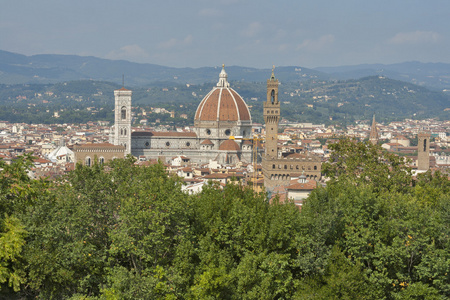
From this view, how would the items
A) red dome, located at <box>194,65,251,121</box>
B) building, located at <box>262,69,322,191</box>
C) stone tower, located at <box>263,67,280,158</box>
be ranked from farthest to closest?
red dome, located at <box>194,65,251,121</box> < stone tower, located at <box>263,67,280,158</box> < building, located at <box>262,69,322,191</box>

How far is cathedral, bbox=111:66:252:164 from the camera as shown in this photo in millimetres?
79625

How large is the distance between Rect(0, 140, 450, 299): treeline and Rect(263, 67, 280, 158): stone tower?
1572 inches

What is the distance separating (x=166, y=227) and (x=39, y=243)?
3611mm

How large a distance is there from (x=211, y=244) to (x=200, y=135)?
201 ft

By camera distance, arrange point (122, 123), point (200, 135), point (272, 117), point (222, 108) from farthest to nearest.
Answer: point (222, 108) → point (200, 135) → point (122, 123) → point (272, 117)

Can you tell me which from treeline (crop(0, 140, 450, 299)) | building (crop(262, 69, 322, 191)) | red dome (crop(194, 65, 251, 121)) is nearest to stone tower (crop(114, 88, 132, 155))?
red dome (crop(194, 65, 251, 121))

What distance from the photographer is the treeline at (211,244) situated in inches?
735

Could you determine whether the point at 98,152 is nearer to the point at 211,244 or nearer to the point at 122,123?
the point at 122,123

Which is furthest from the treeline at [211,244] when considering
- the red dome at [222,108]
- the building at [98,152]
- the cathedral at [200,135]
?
the red dome at [222,108]

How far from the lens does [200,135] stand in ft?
269

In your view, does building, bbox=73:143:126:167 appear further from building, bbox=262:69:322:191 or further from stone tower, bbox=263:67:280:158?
building, bbox=262:69:322:191

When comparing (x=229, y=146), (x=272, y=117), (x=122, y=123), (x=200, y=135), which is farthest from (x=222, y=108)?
(x=272, y=117)

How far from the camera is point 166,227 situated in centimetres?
2045

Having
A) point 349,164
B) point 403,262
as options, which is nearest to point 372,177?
point 349,164
